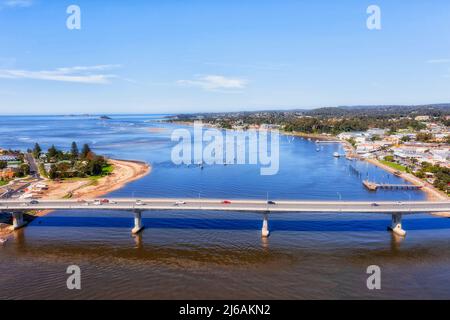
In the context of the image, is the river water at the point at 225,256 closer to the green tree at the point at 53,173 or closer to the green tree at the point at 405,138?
the green tree at the point at 53,173

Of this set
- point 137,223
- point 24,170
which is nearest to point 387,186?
point 137,223

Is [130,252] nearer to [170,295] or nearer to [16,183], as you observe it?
[170,295]

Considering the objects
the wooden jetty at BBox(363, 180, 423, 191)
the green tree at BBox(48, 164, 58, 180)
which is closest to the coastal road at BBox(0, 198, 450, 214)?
the wooden jetty at BBox(363, 180, 423, 191)

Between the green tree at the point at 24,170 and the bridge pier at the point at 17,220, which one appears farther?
the green tree at the point at 24,170

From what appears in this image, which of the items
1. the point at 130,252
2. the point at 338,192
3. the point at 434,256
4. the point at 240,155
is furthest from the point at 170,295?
the point at 240,155

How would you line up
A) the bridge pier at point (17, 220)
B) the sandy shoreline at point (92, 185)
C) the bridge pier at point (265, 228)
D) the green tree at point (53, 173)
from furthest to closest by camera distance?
the green tree at point (53, 173) < the sandy shoreline at point (92, 185) < the bridge pier at point (17, 220) < the bridge pier at point (265, 228)

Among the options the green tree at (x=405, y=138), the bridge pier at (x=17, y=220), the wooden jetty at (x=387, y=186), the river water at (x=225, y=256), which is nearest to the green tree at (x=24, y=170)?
the river water at (x=225, y=256)

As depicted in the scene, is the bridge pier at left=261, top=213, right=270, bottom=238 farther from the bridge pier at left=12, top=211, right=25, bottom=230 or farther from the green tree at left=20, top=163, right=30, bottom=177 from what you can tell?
the green tree at left=20, top=163, right=30, bottom=177
